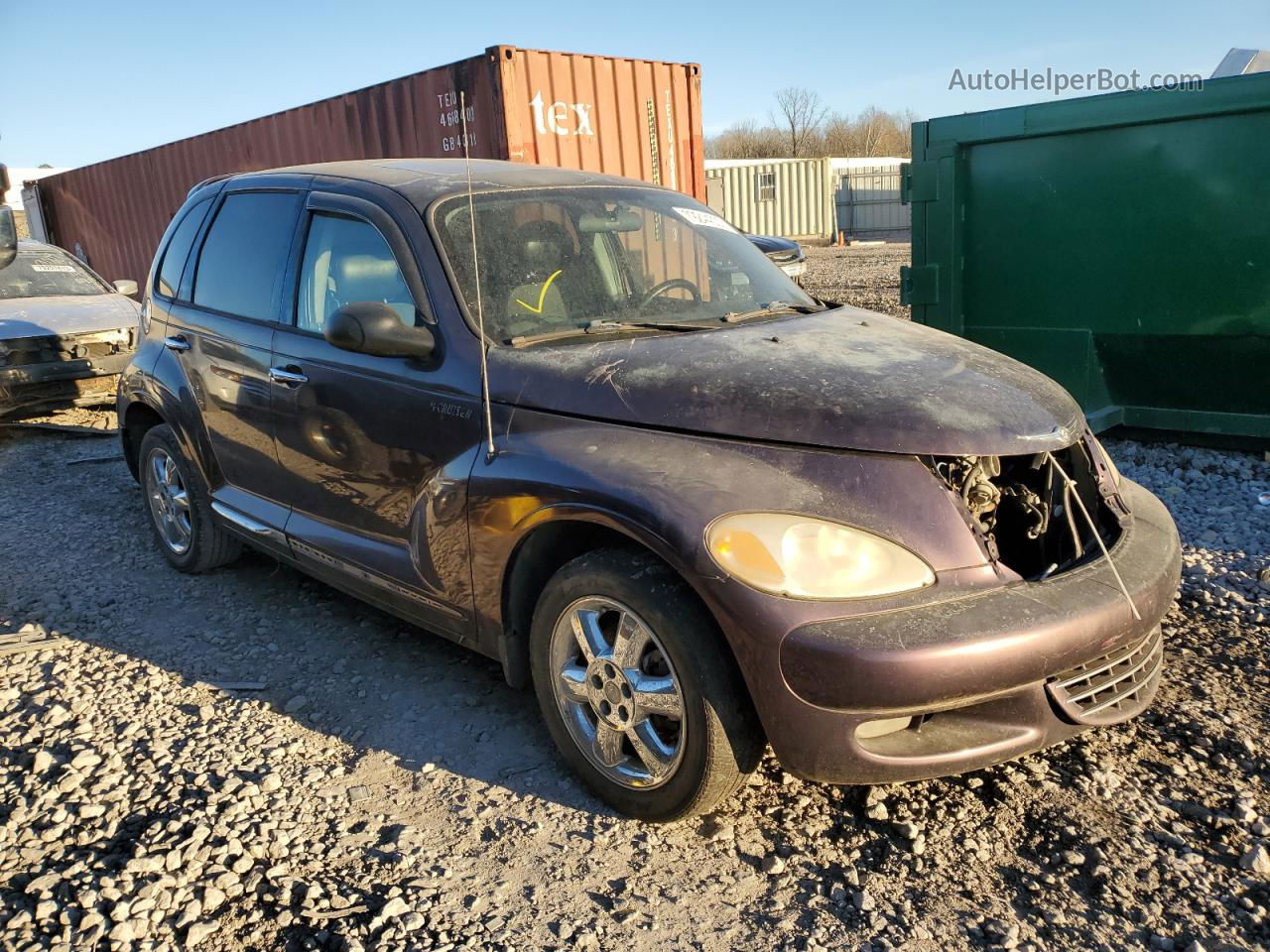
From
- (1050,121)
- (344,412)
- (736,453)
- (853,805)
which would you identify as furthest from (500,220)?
(1050,121)

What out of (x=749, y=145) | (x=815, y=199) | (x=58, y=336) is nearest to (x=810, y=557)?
(x=58, y=336)

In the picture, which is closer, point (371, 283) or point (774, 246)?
point (371, 283)

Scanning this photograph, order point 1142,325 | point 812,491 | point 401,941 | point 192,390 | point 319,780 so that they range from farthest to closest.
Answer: point 1142,325 → point 192,390 → point 319,780 → point 812,491 → point 401,941

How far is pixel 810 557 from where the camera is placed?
2395 mm

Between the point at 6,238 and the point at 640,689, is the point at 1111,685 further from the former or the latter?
the point at 6,238

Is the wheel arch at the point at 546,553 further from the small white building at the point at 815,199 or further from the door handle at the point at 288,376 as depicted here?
the small white building at the point at 815,199

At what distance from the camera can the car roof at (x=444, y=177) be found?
3.52 meters

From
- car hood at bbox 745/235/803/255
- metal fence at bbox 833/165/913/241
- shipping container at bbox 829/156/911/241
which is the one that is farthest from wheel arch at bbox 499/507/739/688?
metal fence at bbox 833/165/913/241

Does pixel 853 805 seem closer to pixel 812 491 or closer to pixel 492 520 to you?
pixel 812 491

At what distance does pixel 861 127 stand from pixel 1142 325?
6199cm

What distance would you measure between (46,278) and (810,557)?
9.48 meters

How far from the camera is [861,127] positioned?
207ft

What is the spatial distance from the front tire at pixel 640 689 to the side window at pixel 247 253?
79.2 inches

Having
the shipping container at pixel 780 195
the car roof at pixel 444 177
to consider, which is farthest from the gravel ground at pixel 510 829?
the shipping container at pixel 780 195
